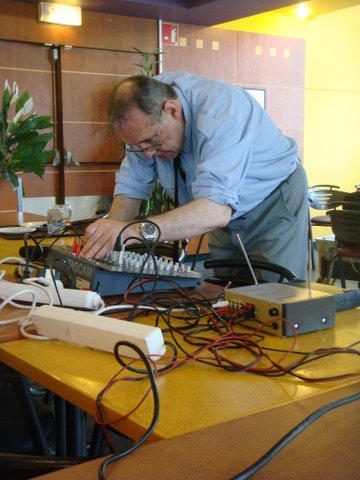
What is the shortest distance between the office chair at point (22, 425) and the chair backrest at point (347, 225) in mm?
3250

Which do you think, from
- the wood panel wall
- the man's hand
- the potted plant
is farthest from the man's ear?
the wood panel wall

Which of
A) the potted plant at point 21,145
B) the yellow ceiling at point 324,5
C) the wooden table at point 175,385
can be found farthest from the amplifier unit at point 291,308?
the yellow ceiling at point 324,5

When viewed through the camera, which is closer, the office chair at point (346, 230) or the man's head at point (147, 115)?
the man's head at point (147, 115)

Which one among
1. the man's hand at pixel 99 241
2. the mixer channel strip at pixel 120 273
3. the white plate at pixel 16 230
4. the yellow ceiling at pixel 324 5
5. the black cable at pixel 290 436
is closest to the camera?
the black cable at pixel 290 436

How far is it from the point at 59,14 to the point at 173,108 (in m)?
4.40

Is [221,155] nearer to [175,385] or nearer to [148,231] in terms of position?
[148,231]

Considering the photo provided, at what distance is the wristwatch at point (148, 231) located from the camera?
1.64 meters

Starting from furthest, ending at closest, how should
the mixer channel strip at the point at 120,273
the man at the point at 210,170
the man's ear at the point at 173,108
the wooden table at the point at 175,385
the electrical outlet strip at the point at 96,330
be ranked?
the man's ear at the point at 173,108 → the man at the point at 210,170 → the mixer channel strip at the point at 120,273 → the electrical outlet strip at the point at 96,330 → the wooden table at the point at 175,385

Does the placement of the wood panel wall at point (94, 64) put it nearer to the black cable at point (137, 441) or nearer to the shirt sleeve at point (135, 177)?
the shirt sleeve at point (135, 177)

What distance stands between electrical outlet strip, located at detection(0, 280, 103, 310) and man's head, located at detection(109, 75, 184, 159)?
0.64 meters

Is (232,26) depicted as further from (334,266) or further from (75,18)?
(334,266)

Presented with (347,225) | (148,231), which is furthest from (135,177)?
(347,225)

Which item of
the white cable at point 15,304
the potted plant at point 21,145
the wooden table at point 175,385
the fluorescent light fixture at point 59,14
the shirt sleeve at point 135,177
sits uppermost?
the fluorescent light fixture at point 59,14

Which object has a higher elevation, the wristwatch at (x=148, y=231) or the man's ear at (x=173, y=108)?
the man's ear at (x=173, y=108)
